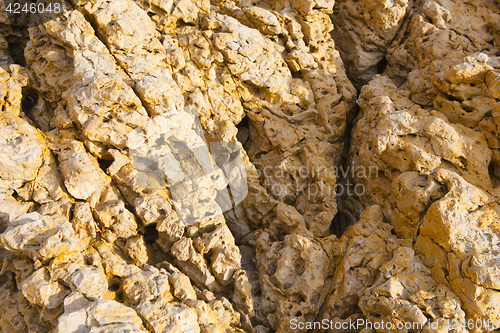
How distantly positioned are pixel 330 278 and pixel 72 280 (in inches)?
147

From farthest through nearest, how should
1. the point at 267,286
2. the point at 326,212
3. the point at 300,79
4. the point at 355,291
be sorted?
1. the point at 300,79
2. the point at 326,212
3. the point at 267,286
4. the point at 355,291

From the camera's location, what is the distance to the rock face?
5098 millimetres

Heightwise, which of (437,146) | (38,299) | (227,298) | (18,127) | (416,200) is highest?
(437,146)

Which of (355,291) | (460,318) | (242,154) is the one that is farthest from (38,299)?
(460,318)

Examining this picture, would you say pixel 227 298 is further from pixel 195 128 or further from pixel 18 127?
pixel 18 127

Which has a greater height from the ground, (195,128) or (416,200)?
(416,200)

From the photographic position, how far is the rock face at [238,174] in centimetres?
510

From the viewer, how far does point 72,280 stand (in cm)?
480

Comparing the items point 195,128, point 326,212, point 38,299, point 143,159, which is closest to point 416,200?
point 326,212

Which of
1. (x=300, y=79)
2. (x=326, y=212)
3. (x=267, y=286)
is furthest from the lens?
(x=300, y=79)

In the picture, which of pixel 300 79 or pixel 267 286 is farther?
pixel 300 79

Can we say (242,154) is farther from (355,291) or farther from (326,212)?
(355,291)

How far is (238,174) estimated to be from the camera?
272 inches

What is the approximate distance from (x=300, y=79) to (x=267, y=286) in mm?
4163
